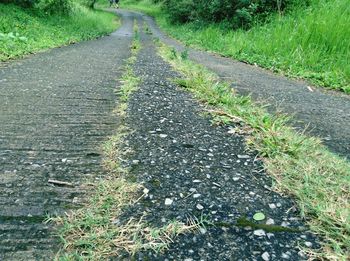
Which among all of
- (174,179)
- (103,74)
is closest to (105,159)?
(174,179)

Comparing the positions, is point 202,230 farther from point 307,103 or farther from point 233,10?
point 233,10

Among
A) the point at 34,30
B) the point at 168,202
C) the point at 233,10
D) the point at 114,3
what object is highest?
the point at 233,10

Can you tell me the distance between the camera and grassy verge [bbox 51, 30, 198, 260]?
120cm

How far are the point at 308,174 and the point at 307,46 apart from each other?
6188 millimetres

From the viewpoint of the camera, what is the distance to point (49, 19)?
1248 centimetres

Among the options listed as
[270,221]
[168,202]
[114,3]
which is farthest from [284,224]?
[114,3]

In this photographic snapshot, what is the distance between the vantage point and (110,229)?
1.30 m

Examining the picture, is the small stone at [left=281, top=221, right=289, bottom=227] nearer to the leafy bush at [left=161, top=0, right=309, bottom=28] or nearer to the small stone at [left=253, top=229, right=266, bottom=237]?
the small stone at [left=253, top=229, right=266, bottom=237]

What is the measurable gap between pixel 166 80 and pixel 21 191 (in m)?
2.75

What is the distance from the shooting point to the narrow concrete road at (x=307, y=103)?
285 cm

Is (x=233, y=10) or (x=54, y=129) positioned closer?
(x=54, y=129)

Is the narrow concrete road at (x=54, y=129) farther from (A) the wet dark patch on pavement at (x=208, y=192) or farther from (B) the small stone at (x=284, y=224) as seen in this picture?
(B) the small stone at (x=284, y=224)

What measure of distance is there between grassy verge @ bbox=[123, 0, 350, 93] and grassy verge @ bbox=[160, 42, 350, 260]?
3363 mm

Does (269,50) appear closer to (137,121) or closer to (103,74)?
(103,74)
